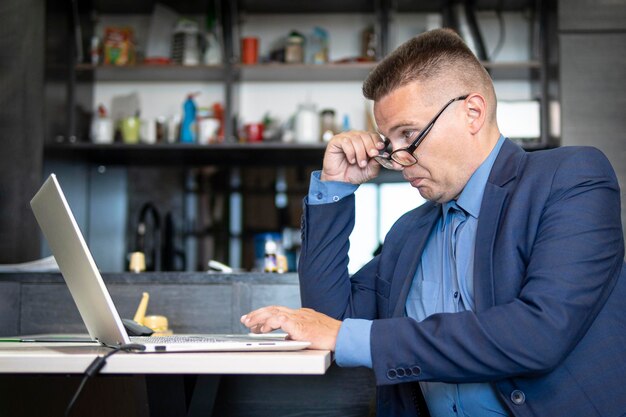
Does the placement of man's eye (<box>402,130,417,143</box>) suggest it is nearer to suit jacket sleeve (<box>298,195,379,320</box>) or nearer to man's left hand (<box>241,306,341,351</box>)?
suit jacket sleeve (<box>298,195,379,320</box>)

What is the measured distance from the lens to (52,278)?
117 inches

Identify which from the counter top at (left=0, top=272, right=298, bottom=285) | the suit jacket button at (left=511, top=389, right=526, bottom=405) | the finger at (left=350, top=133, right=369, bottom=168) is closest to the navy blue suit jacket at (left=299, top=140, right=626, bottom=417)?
the suit jacket button at (left=511, top=389, right=526, bottom=405)

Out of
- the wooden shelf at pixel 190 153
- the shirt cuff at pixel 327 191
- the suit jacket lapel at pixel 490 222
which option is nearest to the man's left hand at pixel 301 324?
the suit jacket lapel at pixel 490 222

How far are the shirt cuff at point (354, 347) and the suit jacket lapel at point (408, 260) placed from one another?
0.36m

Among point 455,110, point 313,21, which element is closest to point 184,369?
point 455,110

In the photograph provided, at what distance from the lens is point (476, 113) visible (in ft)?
4.97

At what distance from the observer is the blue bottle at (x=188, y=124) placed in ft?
12.9

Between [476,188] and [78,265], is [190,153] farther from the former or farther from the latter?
[78,265]

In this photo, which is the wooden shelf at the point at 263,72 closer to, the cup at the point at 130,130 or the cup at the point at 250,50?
the cup at the point at 250,50

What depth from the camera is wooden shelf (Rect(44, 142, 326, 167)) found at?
3781 millimetres

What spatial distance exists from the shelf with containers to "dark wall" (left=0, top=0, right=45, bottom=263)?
36 cm

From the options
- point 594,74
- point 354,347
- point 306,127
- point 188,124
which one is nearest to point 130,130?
point 188,124

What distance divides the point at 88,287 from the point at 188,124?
279 cm

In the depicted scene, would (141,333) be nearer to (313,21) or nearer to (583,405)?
(583,405)
